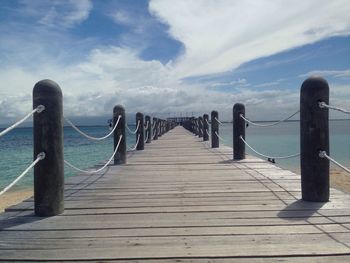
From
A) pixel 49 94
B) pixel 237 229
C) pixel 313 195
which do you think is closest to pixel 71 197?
pixel 49 94

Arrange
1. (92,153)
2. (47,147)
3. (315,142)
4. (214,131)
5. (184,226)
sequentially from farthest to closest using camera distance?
(92,153) < (214,131) < (315,142) < (47,147) < (184,226)

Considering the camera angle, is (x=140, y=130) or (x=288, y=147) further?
(x=288, y=147)

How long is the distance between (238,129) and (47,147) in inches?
202

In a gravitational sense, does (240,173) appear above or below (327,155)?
below

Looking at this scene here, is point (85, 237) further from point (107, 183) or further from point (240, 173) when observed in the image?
point (240, 173)

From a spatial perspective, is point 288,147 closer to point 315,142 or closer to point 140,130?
point 140,130

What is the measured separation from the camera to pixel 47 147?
341 cm

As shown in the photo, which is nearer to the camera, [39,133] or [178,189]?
[39,133]

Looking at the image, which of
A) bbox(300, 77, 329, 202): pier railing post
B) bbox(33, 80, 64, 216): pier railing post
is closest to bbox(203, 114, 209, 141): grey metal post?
bbox(300, 77, 329, 202): pier railing post

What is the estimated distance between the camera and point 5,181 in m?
18.0

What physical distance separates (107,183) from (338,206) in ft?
10.2

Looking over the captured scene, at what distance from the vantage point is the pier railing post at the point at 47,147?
3395 mm

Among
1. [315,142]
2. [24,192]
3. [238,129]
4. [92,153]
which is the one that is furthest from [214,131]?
[92,153]

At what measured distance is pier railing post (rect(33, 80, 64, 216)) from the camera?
339cm
